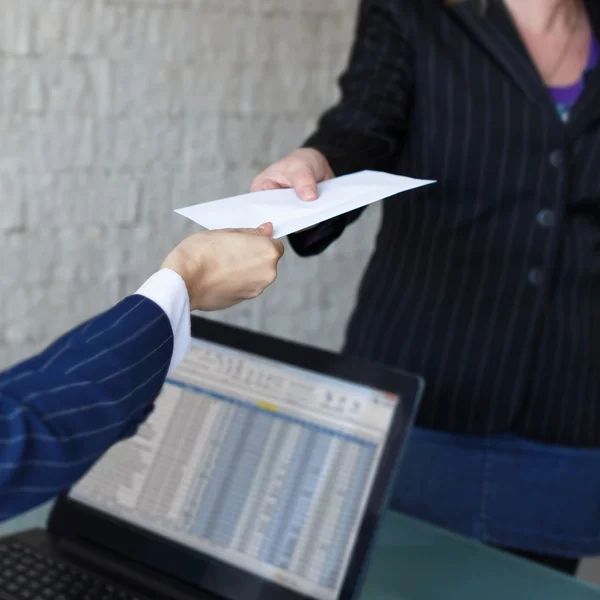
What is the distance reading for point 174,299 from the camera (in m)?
0.70

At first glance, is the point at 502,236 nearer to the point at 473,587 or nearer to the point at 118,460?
the point at 473,587

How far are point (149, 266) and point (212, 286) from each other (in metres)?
1.14

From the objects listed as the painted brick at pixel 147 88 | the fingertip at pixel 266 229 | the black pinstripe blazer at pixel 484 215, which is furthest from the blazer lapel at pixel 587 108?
the painted brick at pixel 147 88

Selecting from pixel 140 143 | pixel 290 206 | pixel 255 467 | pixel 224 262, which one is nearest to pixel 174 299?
pixel 224 262

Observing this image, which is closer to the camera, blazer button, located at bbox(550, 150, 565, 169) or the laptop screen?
the laptop screen

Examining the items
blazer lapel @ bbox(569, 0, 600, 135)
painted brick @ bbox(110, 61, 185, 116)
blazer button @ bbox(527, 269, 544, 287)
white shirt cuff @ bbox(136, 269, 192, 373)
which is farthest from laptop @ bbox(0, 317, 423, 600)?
painted brick @ bbox(110, 61, 185, 116)

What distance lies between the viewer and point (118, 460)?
104cm

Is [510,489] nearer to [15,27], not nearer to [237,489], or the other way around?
[237,489]

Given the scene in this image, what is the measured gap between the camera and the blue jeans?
1.28 metres

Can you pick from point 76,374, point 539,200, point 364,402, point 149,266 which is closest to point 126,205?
point 149,266

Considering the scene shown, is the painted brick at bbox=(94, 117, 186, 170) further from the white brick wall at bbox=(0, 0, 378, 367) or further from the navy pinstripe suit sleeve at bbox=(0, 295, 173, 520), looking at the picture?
the navy pinstripe suit sleeve at bbox=(0, 295, 173, 520)

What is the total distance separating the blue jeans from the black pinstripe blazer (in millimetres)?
27

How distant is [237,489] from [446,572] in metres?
0.29

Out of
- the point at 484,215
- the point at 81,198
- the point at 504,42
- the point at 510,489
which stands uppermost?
the point at 504,42
